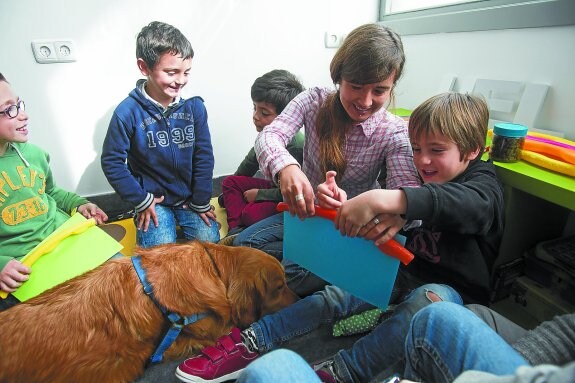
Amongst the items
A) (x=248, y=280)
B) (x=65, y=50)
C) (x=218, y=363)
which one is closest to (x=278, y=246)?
(x=248, y=280)

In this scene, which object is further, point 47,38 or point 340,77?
point 47,38

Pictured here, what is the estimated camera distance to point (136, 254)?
954 mm

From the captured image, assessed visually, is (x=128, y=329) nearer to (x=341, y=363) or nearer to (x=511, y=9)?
(x=341, y=363)

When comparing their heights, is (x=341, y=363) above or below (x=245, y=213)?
below

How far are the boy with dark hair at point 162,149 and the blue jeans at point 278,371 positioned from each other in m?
1.04

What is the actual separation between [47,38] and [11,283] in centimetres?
116

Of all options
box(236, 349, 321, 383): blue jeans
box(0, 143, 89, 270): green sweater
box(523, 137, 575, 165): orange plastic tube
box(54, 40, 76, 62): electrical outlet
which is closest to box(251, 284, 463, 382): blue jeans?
box(236, 349, 321, 383): blue jeans

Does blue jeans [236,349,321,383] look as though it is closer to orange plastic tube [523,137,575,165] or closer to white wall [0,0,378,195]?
orange plastic tube [523,137,575,165]

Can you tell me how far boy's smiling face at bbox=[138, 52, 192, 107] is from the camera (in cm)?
135

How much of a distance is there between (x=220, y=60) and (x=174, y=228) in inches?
39.4

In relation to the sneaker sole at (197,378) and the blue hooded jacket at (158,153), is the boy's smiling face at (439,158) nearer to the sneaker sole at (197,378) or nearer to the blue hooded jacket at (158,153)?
the sneaker sole at (197,378)

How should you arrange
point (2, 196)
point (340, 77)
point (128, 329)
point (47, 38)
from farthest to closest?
point (47, 38) < point (2, 196) < point (340, 77) < point (128, 329)

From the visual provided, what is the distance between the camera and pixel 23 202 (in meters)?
1.17

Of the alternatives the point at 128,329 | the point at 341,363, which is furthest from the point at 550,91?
the point at 128,329
